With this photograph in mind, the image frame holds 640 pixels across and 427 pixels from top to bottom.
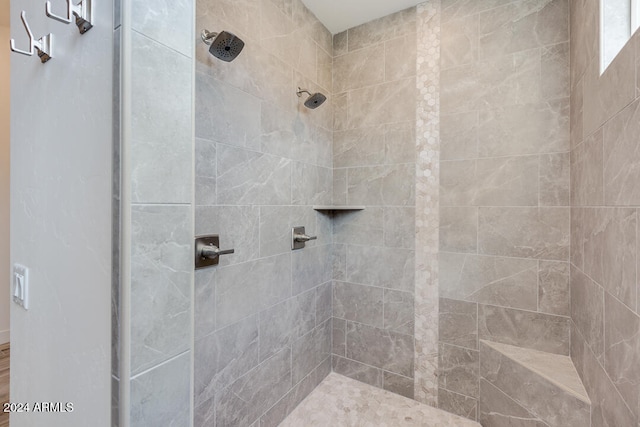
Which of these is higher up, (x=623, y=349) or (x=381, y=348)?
(x=623, y=349)

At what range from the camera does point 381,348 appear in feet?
6.54

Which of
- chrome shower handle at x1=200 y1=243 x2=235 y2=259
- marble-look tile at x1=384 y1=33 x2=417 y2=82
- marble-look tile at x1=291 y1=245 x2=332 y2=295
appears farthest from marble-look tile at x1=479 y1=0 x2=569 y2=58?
chrome shower handle at x1=200 y1=243 x2=235 y2=259

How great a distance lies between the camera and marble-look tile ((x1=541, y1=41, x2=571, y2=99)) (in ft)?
4.96

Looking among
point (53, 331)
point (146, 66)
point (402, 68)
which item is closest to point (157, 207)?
point (146, 66)

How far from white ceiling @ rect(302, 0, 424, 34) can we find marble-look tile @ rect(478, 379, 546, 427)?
2.39 meters

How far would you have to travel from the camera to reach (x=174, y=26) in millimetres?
647

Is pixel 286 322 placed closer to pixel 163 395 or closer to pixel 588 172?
pixel 163 395

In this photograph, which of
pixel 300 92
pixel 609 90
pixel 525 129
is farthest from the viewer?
pixel 300 92

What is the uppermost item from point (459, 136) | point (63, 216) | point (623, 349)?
point (459, 136)

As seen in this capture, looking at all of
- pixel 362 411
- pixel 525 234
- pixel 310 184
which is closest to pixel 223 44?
pixel 310 184

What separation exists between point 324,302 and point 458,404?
1.03m

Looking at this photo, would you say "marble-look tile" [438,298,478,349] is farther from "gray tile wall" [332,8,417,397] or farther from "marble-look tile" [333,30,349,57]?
"marble-look tile" [333,30,349,57]

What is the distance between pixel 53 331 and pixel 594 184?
1.92 metres

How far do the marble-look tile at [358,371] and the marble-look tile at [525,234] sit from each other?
3.68ft
